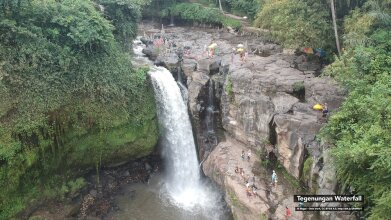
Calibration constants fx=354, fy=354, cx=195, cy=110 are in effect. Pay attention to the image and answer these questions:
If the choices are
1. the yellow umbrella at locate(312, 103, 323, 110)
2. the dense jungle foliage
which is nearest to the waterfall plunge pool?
the dense jungle foliage

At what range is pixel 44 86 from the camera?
1848 cm


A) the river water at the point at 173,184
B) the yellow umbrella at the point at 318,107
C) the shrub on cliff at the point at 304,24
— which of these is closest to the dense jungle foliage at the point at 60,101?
the river water at the point at 173,184

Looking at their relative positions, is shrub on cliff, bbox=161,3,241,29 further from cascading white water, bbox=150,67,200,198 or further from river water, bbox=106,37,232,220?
cascading white water, bbox=150,67,200,198

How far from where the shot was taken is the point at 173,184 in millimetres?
21984

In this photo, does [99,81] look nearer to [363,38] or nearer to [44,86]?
[44,86]

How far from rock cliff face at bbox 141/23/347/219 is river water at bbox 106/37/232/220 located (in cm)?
97

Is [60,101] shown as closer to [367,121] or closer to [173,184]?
[173,184]

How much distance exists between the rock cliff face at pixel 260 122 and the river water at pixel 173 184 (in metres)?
0.97

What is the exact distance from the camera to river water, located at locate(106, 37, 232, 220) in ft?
63.9

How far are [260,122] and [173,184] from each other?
6.79 metres

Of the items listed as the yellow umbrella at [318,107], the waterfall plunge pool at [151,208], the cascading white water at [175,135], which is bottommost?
the waterfall plunge pool at [151,208]

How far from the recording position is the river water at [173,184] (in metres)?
19.5

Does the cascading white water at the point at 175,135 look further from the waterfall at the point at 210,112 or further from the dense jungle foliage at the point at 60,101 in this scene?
the waterfall at the point at 210,112

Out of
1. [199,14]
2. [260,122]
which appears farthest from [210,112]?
[199,14]
